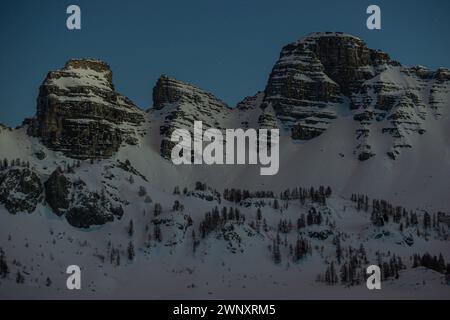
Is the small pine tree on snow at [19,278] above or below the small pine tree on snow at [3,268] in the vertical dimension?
below

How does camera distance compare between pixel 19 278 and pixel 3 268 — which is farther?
pixel 3 268

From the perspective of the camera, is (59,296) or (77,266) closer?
(59,296)

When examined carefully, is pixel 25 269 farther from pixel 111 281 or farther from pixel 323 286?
pixel 323 286

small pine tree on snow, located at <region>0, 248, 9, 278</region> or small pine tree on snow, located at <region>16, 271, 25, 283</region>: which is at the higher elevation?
small pine tree on snow, located at <region>0, 248, 9, 278</region>

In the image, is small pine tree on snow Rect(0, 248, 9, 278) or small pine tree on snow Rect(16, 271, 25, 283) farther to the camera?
small pine tree on snow Rect(16, 271, 25, 283)

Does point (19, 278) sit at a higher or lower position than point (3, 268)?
lower

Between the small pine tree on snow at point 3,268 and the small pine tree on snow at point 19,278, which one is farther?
the small pine tree on snow at point 19,278
